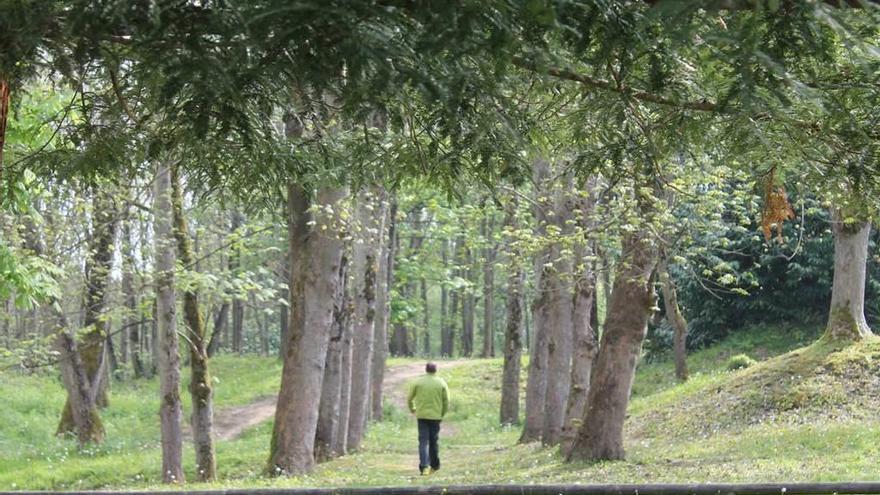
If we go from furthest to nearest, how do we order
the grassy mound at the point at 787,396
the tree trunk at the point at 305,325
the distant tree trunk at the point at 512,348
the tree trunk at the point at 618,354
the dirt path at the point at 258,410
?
the dirt path at the point at 258,410
the distant tree trunk at the point at 512,348
the grassy mound at the point at 787,396
the tree trunk at the point at 305,325
the tree trunk at the point at 618,354

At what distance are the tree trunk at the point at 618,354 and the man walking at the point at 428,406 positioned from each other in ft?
7.51

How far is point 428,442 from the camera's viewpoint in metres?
15.5

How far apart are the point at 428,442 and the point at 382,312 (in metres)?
8.84

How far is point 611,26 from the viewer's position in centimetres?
414

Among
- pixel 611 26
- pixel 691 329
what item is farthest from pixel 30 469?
pixel 691 329

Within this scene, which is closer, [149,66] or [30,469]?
[149,66]

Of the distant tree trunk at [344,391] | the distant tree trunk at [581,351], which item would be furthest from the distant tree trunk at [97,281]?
the distant tree trunk at [581,351]

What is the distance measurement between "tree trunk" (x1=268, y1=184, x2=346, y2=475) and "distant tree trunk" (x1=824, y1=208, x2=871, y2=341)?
8.77m

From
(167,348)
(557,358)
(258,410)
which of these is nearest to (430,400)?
(557,358)

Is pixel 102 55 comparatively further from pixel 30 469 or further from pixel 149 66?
pixel 30 469

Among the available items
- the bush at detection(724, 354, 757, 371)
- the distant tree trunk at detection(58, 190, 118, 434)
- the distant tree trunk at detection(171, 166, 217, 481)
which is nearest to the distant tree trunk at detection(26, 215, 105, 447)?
the distant tree trunk at detection(58, 190, 118, 434)

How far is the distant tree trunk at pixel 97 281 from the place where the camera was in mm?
17500

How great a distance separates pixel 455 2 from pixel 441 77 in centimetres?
69

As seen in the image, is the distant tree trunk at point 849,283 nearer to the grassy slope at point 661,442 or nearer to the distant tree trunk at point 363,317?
the grassy slope at point 661,442
